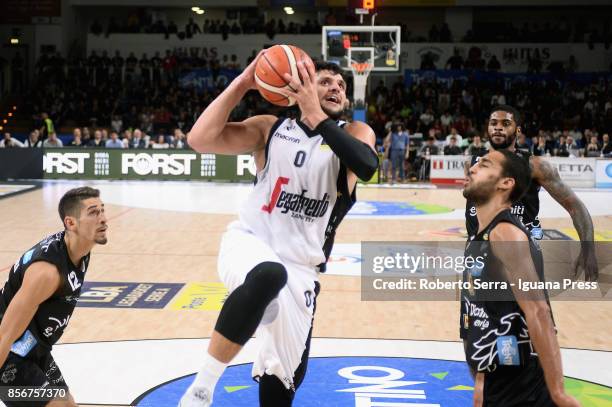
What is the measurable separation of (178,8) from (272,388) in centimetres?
3563

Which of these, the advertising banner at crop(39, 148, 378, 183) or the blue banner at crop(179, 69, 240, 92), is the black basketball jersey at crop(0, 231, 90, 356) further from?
the blue banner at crop(179, 69, 240, 92)

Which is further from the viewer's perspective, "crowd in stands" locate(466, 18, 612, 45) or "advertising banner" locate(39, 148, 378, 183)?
"crowd in stands" locate(466, 18, 612, 45)

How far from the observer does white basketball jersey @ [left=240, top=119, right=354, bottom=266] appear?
13.7 ft

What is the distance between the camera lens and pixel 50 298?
4.19 meters

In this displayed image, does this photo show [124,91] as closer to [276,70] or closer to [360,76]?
[360,76]

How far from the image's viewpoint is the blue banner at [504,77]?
3177 cm

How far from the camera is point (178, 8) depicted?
124 ft

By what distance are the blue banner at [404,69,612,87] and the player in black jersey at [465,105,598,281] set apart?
2631 centimetres

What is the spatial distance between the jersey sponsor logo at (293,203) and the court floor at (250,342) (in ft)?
6.26

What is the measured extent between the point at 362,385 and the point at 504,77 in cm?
2761

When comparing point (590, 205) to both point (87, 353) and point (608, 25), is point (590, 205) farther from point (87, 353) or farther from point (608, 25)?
point (608, 25)

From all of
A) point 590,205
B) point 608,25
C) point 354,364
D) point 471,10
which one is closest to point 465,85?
point 471,10

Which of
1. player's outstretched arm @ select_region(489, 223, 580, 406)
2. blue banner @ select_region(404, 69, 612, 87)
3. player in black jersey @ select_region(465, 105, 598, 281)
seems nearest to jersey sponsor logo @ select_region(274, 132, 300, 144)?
player's outstretched arm @ select_region(489, 223, 580, 406)

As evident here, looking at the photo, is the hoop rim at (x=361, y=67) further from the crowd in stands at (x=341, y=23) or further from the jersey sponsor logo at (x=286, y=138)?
the jersey sponsor logo at (x=286, y=138)
